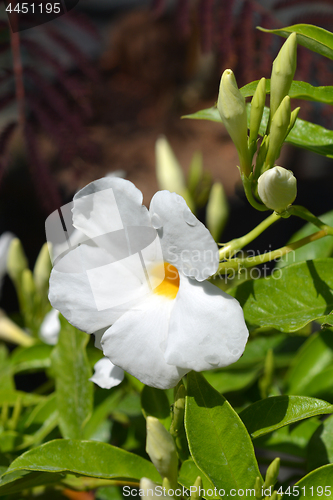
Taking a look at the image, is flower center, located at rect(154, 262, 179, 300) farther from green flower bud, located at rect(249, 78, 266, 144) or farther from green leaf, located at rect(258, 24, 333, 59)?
green leaf, located at rect(258, 24, 333, 59)

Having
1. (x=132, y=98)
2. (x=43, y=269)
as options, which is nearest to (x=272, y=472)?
(x=43, y=269)

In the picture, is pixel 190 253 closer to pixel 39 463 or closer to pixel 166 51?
pixel 39 463

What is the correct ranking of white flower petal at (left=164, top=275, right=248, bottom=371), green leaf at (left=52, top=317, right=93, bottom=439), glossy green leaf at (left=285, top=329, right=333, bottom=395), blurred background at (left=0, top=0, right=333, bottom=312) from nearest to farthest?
1. white flower petal at (left=164, top=275, right=248, bottom=371)
2. green leaf at (left=52, top=317, right=93, bottom=439)
3. glossy green leaf at (left=285, top=329, right=333, bottom=395)
4. blurred background at (left=0, top=0, right=333, bottom=312)

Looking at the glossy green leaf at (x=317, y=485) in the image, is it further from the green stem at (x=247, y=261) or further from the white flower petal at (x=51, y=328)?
the white flower petal at (x=51, y=328)

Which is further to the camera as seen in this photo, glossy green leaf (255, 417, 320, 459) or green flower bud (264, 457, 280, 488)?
glossy green leaf (255, 417, 320, 459)

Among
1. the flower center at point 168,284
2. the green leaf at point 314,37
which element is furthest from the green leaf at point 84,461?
the green leaf at point 314,37

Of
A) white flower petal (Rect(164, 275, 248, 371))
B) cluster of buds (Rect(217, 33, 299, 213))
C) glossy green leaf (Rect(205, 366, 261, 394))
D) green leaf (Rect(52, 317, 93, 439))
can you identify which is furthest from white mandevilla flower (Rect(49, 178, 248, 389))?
glossy green leaf (Rect(205, 366, 261, 394))

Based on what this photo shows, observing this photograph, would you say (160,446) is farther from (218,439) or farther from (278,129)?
(278,129)

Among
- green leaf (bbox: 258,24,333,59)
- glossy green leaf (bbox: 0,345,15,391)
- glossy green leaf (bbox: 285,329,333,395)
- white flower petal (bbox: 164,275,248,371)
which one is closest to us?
white flower petal (bbox: 164,275,248,371)
